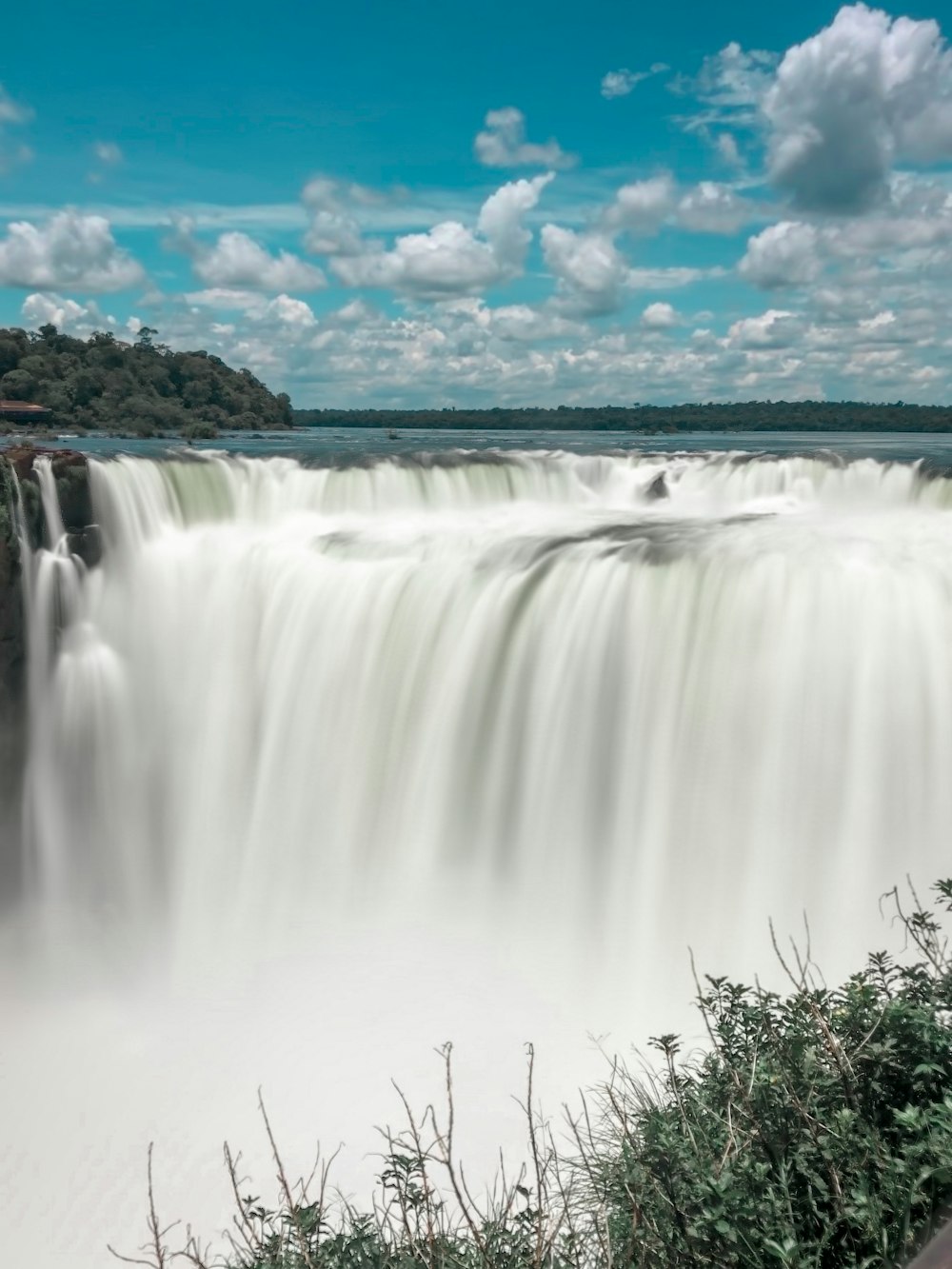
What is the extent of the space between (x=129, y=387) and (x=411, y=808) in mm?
45109

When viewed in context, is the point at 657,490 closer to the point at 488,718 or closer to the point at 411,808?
the point at 488,718

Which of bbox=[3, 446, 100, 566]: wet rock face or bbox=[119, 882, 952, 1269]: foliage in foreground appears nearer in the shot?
bbox=[119, 882, 952, 1269]: foliage in foreground

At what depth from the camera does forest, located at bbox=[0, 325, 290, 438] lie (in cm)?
4956

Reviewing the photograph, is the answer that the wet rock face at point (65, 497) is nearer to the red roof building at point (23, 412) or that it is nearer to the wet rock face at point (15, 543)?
the wet rock face at point (15, 543)

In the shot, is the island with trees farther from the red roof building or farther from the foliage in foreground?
the foliage in foreground

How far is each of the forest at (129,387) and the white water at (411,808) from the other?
3145cm

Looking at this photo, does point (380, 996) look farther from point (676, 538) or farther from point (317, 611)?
point (676, 538)

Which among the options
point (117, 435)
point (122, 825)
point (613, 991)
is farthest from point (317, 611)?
point (117, 435)

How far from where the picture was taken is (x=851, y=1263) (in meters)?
3.97

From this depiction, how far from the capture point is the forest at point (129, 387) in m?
49.6

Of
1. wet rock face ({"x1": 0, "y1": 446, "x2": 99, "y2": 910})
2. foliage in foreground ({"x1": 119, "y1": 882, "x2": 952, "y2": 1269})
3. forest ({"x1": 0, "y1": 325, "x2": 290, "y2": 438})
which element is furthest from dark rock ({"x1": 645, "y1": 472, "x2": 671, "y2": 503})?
forest ({"x1": 0, "y1": 325, "x2": 290, "y2": 438})

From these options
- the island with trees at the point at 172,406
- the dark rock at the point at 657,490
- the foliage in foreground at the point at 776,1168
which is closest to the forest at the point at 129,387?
the island with trees at the point at 172,406

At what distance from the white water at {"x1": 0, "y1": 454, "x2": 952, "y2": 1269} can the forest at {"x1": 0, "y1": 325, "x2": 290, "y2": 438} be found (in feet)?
103

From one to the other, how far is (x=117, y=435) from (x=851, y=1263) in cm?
4455
